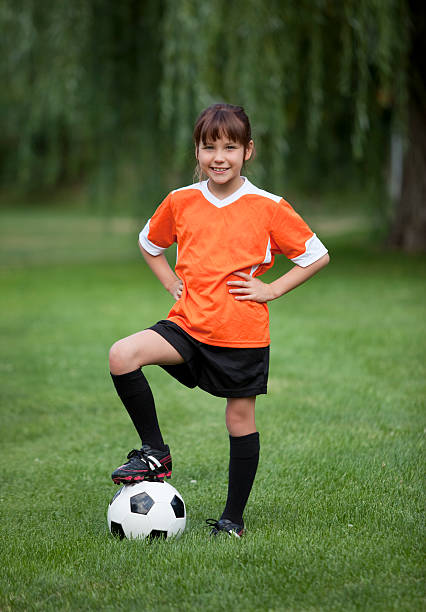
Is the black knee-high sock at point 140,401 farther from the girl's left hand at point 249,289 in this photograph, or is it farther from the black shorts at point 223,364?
the girl's left hand at point 249,289

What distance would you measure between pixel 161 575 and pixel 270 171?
26.0 ft

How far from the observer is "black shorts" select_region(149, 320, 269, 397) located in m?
3.18

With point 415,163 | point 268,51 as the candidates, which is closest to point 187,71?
point 268,51

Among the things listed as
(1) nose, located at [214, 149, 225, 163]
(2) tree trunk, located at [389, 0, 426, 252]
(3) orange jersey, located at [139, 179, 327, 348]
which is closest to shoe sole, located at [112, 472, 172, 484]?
(3) orange jersey, located at [139, 179, 327, 348]

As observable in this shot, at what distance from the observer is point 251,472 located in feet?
10.9

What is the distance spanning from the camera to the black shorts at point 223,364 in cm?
318

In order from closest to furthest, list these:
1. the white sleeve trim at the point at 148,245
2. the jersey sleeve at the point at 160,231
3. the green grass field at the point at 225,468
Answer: the green grass field at the point at 225,468 < the jersey sleeve at the point at 160,231 < the white sleeve trim at the point at 148,245

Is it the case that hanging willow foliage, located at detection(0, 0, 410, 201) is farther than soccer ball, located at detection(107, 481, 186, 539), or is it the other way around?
hanging willow foliage, located at detection(0, 0, 410, 201)

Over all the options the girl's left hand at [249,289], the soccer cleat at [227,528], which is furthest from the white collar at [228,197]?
the soccer cleat at [227,528]

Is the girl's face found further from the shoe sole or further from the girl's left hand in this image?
the shoe sole

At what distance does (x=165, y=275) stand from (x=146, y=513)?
993 mm

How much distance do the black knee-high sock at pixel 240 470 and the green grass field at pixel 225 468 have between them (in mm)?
117

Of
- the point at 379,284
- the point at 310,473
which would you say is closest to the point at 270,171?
the point at 379,284

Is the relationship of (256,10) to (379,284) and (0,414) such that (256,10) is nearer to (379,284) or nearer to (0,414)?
(379,284)
